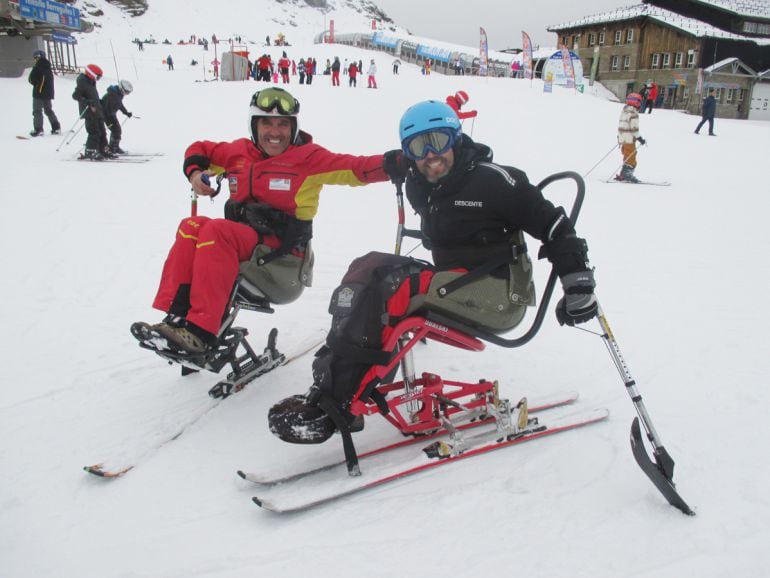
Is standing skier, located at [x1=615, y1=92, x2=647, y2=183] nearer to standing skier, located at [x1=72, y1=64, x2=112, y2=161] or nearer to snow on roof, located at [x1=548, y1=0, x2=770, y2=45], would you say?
standing skier, located at [x1=72, y1=64, x2=112, y2=161]

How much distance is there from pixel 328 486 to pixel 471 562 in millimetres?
737

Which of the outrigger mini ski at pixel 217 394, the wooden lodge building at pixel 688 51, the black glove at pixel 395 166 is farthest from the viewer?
the wooden lodge building at pixel 688 51

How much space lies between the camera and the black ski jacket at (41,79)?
481 inches

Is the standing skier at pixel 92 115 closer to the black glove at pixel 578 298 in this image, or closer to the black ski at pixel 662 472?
the black glove at pixel 578 298

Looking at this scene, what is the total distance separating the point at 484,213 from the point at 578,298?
1.97 feet

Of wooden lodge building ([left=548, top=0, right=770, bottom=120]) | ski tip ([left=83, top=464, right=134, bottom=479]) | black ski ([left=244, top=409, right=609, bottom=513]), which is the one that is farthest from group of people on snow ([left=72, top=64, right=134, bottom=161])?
wooden lodge building ([left=548, top=0, right=770, bottom=120])

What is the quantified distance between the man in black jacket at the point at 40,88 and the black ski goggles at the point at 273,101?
39.0 feet

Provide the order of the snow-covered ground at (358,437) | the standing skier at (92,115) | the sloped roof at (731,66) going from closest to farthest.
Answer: the snow-covered ground at (358,437) → the standing skier at (92,115) → the sloped roof at (731,66)

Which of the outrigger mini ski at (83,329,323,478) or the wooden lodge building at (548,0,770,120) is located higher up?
the wooden lodge building at (548,0,770,120)

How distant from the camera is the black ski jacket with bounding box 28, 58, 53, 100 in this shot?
12211 millimetres

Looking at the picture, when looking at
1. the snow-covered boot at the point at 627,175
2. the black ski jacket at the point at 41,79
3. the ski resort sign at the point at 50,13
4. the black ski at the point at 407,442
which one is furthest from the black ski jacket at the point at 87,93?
the ski resort sign at the point at 50,13

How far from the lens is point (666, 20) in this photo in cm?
4072

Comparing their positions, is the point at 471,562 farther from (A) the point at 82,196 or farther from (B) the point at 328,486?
(A) the point at 82,196

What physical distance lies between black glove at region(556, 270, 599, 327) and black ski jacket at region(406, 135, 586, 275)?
0.14 feet
